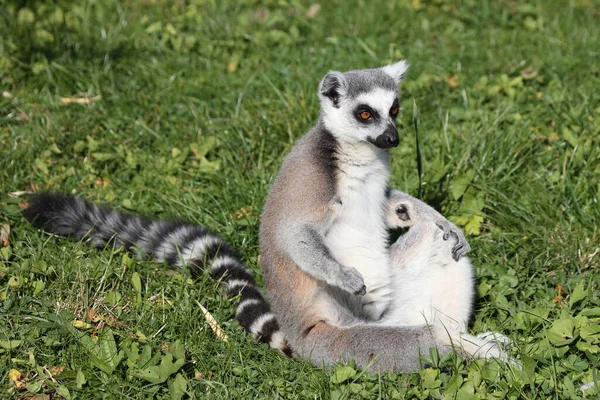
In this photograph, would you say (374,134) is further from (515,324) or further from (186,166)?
(186,166)

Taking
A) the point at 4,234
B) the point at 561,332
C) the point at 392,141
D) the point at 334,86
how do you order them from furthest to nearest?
the point at 4,234 < the point at 334,86 < the point at 392,141 < the point at 561,332

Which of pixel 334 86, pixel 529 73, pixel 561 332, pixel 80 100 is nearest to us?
pixel 561 332

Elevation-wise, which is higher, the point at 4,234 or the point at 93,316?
the point at 93,316

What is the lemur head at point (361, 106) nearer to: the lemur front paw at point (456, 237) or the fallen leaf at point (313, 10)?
the lemur front paw at point (456, 237)

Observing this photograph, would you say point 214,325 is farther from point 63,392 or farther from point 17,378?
point 17,378

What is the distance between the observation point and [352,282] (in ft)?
10.9

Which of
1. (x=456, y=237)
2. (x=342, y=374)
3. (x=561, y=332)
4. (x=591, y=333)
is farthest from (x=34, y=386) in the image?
(x=591, y=333)

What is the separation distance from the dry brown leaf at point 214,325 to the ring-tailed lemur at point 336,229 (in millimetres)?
275

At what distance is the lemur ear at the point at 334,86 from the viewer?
3729mm

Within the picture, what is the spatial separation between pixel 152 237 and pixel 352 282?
1.22 m

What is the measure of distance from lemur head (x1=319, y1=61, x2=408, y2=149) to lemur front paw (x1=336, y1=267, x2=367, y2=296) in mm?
610

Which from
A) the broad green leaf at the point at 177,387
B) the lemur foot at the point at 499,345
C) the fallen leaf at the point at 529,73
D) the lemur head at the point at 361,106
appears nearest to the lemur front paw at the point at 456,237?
the lemur foot at the point at 499,345

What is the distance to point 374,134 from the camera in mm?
3568

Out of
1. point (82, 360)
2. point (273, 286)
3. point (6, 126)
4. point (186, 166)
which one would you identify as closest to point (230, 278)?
point (273, 286)
